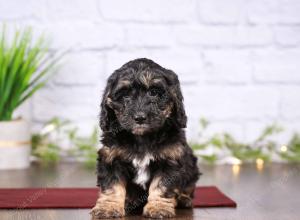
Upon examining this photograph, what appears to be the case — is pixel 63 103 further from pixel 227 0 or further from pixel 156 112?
pixel 156 112

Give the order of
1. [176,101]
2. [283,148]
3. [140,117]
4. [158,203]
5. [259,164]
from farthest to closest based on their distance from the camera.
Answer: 1. [283,148]
2. [259,164]
3. [176,101]
4. [158,203]
5. [140,117]

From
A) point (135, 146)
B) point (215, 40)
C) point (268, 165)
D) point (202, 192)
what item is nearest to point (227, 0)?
point (215, 40)

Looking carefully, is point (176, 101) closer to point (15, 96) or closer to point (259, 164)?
point (15, 96)

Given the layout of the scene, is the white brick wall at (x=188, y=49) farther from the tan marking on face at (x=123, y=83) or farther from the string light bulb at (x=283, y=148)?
the tan marking on face at (x=123, y=83)

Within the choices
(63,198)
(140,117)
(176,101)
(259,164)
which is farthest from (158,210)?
(259,164)

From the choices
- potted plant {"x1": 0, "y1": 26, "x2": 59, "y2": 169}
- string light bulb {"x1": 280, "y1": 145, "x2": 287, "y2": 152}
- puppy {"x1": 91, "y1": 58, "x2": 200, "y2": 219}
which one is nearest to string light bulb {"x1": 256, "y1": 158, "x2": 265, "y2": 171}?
string light bulb {"x1": 280, "y1": 145, "x2": 287, "y2": 152}

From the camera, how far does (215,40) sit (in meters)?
6.69

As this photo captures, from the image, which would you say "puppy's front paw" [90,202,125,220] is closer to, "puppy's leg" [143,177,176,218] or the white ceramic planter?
"puppy's leg" [143,177,176,218]

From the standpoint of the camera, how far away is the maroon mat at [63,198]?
4078 millimetres

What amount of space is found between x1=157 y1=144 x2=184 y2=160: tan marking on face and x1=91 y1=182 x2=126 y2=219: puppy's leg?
1.00 ft

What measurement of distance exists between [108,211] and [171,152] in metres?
0.53

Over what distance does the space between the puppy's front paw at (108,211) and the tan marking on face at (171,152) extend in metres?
0.40

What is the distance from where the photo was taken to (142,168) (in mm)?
3658

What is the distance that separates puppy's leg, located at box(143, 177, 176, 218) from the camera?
11.7 feet
